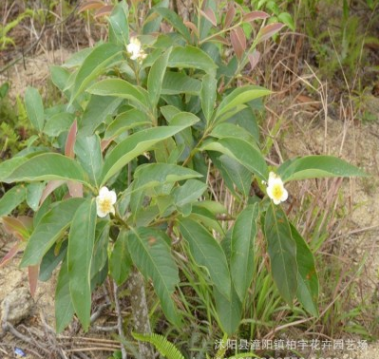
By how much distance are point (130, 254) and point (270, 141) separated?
1.34 m

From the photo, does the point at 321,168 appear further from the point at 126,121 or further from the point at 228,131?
the point at 126,121

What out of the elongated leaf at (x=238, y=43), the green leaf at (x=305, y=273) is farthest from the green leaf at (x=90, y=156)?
the elongated leaf at (x=238, y=43)

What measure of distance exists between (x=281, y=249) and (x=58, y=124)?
679 millimetres

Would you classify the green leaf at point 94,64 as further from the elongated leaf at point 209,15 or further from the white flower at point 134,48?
the elongated leaf at point 209,15

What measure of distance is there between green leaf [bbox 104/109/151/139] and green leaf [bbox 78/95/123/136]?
0.43ft

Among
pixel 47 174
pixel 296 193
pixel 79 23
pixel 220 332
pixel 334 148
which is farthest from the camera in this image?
pixel 79 23

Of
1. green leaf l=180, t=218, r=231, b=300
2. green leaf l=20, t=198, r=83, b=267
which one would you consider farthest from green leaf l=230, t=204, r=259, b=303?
green leaf l=20, t=198, r=83, b=267

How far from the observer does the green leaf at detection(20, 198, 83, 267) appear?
4.25 feet

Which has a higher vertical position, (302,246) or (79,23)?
(79,23)

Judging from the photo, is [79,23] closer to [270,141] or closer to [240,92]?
[270,141]

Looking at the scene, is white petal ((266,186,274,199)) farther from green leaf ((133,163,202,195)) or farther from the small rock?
the small rock

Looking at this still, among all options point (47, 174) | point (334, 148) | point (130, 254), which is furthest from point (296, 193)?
point (47, 174)

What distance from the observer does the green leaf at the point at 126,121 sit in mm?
1447

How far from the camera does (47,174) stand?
1211mm
